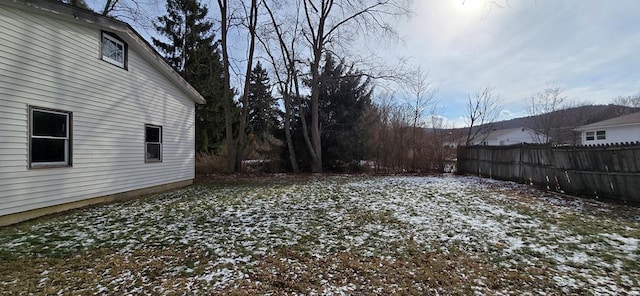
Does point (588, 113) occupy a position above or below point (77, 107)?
above

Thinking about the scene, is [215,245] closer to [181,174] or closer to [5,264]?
[5,264]

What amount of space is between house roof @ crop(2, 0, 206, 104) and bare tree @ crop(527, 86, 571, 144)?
3555 cm

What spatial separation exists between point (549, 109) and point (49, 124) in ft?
131

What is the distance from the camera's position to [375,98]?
59.2 feet

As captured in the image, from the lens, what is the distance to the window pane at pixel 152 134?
8.77 meters

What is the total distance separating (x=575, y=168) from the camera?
8133mm

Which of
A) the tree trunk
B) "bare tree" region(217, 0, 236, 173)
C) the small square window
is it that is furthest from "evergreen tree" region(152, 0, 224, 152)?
the small square window

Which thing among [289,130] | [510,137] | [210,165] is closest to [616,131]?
[510,137]

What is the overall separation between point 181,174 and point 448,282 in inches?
377

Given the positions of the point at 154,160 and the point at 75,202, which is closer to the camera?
the point at 75,202

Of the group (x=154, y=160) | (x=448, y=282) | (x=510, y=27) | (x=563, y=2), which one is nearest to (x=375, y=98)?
(x=510, y=27)

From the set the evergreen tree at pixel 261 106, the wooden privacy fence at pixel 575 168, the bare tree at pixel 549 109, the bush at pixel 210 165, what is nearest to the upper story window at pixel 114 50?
the bush at pixel 210 165

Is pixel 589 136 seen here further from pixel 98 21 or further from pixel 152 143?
pixel 98 21

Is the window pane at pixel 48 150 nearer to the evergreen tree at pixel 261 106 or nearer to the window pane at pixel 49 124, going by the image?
the window pane at pixel 49 124
